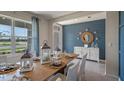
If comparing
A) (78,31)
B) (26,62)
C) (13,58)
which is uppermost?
(78,31)

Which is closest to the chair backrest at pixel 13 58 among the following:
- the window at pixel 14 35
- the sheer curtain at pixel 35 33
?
the window at pixel 14 35

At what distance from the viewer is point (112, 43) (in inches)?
122

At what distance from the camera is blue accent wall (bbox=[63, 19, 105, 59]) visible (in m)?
5.44

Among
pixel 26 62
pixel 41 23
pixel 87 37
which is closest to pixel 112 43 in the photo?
pixel 26 62

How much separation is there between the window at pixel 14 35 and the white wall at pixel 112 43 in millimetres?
3136

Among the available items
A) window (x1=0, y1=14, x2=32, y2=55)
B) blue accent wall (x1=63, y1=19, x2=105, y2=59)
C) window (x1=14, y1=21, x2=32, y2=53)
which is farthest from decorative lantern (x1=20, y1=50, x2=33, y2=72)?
blue accent wall (x1=63, y1=19, x2=105, y2=59)

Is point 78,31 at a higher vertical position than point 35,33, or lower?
higher

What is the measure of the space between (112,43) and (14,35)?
11.2ft

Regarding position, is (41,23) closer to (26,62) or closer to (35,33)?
(35,33)

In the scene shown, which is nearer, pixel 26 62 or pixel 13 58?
pixel 26 62

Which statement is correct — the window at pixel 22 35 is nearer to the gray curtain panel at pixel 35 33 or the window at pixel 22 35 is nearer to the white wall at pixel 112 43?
the gray curtain panel at pixel 35 33

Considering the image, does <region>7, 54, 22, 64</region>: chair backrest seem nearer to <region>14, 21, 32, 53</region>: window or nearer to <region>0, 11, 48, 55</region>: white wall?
<region>14, 21, 32, 53</region>: window

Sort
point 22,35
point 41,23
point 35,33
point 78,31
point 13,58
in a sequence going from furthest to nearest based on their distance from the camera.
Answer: point 78,31, point 41,23, point 35,33, point 22,35, point 13,58
